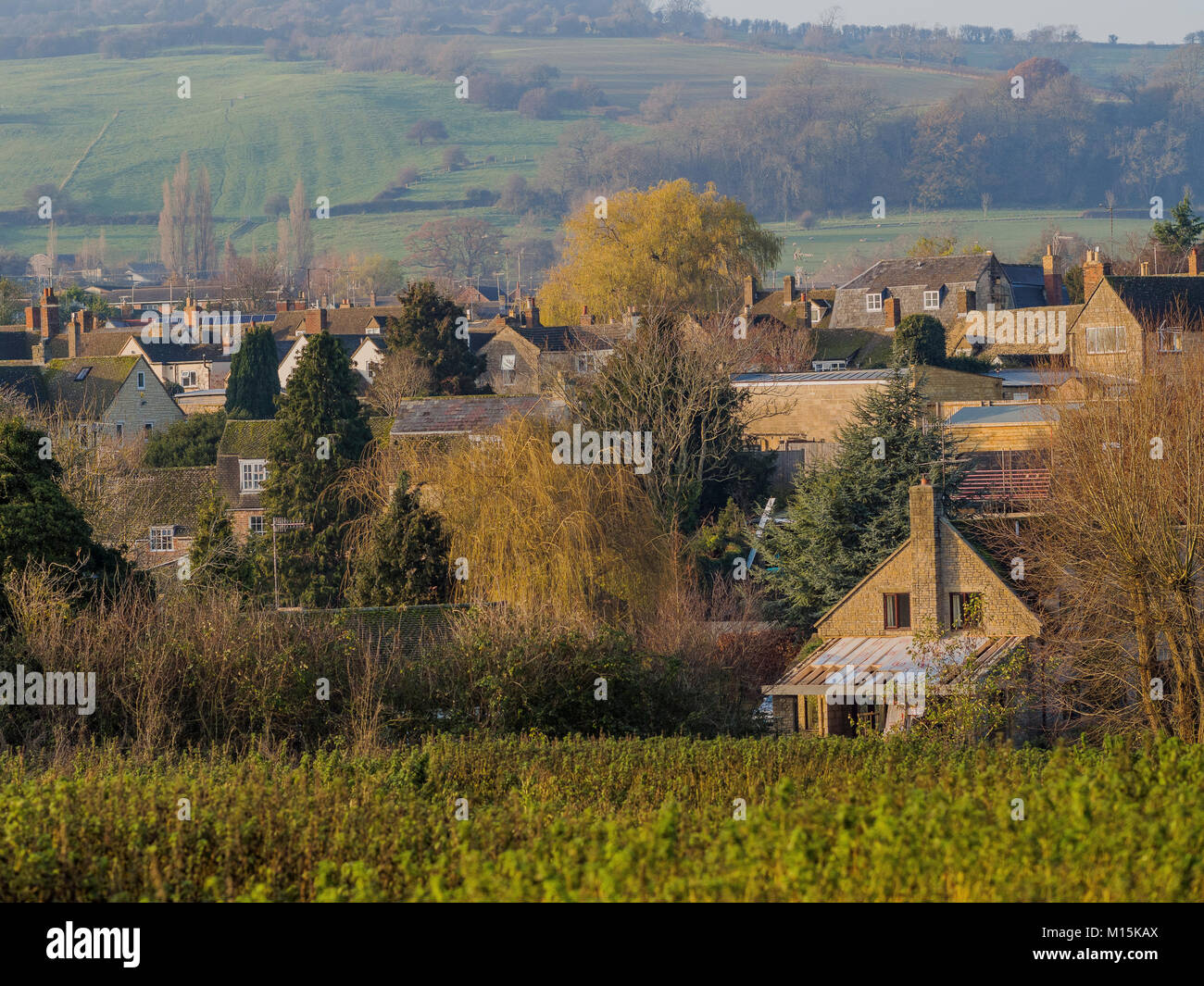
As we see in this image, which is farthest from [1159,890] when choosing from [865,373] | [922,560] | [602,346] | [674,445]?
[602,346]

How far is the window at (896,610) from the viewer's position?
36.1m

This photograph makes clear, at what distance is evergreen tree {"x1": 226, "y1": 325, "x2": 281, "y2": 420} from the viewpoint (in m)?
74.5

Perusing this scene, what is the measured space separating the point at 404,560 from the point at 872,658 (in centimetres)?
1117

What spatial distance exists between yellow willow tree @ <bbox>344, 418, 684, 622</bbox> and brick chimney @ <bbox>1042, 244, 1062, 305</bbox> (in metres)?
58.5

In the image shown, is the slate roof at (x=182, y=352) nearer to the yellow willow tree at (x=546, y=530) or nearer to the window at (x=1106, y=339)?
the window at (x=1106, y=339)

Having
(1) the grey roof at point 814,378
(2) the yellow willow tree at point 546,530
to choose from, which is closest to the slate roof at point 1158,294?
(1) the grey roof at point 814,378

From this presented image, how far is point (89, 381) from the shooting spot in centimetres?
7306

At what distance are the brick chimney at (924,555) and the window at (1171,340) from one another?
956 inches

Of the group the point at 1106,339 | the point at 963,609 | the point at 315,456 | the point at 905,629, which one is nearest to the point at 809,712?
the point at 905,629

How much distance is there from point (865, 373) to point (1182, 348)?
11.7 meters

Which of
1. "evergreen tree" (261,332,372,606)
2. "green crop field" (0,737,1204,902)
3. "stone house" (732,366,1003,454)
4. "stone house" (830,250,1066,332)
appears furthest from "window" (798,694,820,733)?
"stone house" (830,250,1066,332)

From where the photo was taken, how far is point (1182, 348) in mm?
53688

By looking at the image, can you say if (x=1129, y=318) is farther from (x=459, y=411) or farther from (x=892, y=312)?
(x=459, y=411)
